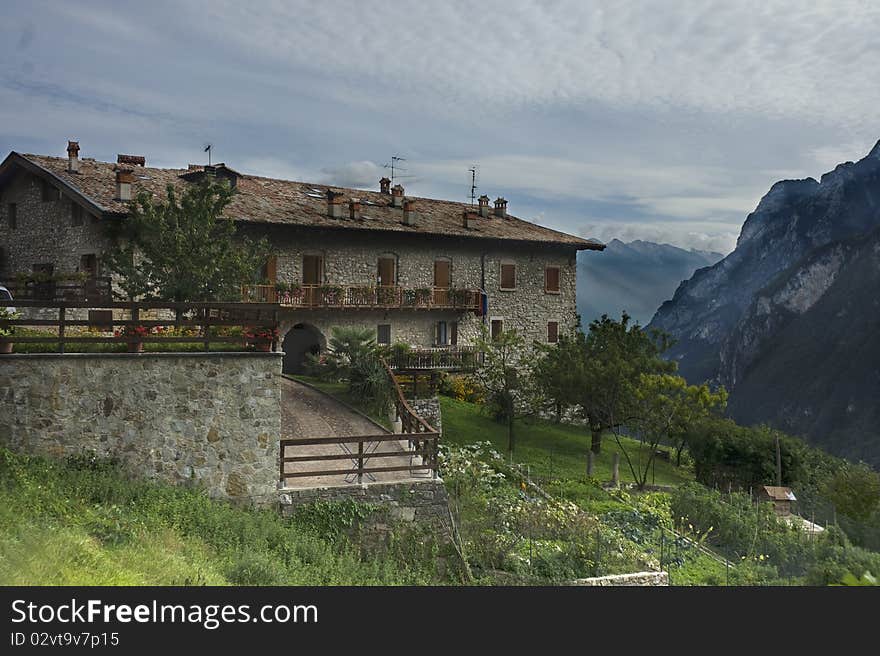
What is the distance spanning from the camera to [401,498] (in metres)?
14.1

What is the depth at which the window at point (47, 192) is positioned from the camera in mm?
26000

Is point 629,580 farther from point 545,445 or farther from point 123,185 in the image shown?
point 123,185

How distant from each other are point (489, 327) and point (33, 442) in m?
21.9

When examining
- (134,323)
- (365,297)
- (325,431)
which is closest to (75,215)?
(365,297)

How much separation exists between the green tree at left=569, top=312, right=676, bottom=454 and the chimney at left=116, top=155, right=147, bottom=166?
55.5 ft

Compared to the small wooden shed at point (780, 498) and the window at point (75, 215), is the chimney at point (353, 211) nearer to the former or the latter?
the window at point (75, 215)

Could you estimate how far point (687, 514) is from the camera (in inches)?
720

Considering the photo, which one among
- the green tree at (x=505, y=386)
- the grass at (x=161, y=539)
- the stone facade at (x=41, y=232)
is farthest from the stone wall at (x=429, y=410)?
the stone facade at (x=41, y=232)

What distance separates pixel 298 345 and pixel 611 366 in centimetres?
1152

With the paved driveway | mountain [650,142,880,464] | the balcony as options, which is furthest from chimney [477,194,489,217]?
mountain [650,142,880,464]

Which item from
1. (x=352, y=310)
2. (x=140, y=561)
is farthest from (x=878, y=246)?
(x=140, y=561)

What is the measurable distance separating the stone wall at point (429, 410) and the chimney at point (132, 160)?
1355cm
